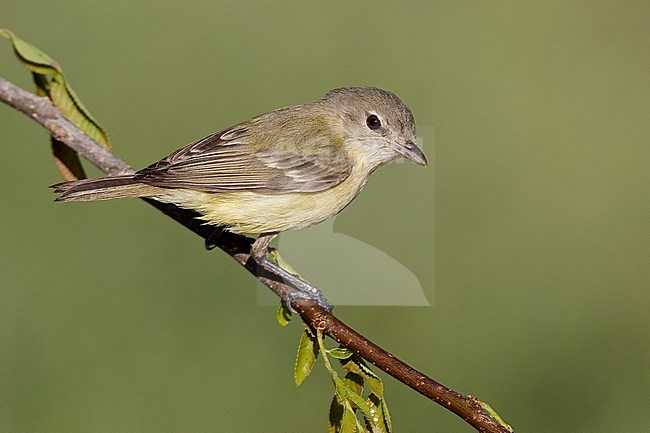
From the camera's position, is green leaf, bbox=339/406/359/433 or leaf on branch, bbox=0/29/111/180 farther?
leaf on branch, bbox=0/29/111/180

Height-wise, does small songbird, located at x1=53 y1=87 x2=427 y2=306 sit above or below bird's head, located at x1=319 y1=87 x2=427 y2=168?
below

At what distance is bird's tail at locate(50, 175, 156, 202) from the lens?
3242mm

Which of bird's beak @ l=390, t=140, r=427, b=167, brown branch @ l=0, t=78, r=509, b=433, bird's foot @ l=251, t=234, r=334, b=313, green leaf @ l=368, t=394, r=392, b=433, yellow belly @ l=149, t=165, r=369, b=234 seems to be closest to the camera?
brown branch @ l=0, t=78, r=509, b=433

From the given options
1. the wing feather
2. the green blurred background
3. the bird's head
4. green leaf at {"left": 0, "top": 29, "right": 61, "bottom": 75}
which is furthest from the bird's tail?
the green blurred background

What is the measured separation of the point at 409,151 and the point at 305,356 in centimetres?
138

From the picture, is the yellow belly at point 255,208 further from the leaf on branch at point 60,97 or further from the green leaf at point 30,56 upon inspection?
the green leaf at point 30,56

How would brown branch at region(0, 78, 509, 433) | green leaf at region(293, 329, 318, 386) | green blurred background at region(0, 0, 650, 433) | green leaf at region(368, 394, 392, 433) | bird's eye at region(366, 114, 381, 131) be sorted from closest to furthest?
brown branch at region(0, 78, 509, 433), green leaf at region(368, 394, 392, 433), green leaf at region(293, 329, 318, 386), bird's eye at region(366, 114, 381, 131), green blurred background at region(0, 0, 650, 433)

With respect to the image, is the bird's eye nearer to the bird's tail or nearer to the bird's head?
the bird's head

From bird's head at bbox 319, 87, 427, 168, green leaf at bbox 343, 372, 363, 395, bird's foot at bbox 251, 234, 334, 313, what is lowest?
green leaf at bbox 343, 372, 363, 395

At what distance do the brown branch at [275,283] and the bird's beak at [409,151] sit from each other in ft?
2.54

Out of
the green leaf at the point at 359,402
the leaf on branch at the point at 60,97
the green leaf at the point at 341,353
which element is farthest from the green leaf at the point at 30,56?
the green leaf at the point at 359,402

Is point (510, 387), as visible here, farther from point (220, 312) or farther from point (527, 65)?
point (527, 65)

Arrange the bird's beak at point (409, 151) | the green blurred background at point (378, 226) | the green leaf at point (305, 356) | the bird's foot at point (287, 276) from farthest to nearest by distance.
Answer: the green blurred background at point (378, 226) < the bird's beak at point (409, 151) < the bird's foot at point (287, 276) < the green leaf at point (305, 356)

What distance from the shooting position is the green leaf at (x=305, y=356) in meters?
2.76
